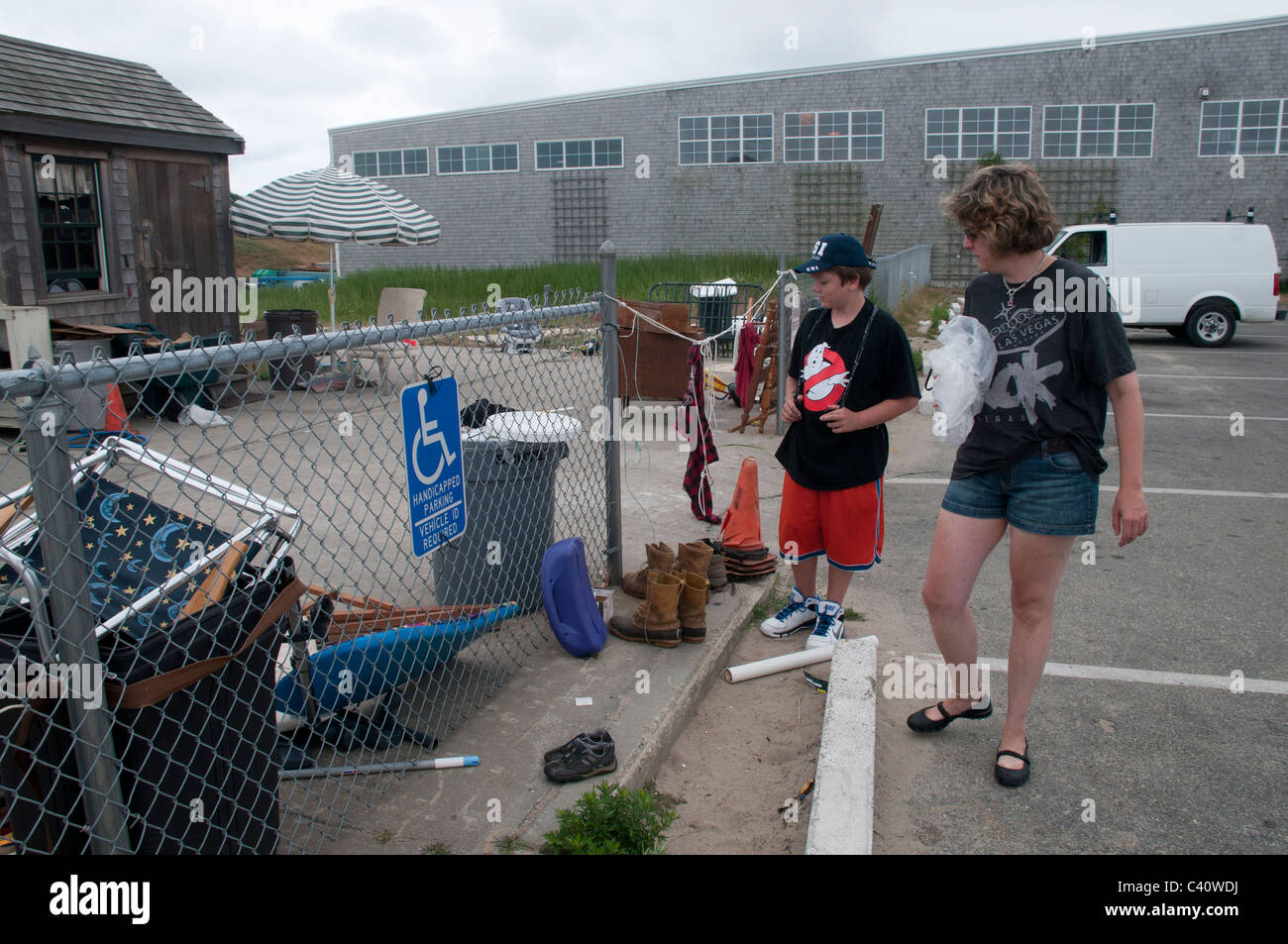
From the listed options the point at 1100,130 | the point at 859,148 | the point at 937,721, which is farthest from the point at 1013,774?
the point at 1100,130

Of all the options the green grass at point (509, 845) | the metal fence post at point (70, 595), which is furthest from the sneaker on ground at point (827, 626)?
the metal fence post at point (70, 595)

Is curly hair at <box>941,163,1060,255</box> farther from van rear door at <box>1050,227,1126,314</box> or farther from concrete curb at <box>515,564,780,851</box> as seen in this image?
van rear door at <box>1050,227,1126,314</box>

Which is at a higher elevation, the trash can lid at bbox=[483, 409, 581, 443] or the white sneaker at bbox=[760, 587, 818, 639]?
the trash can lid at bbox=[483, 409, 581, 443]

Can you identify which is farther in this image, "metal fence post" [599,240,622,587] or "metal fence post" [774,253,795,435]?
"metal fence post" [774,253,795,435]

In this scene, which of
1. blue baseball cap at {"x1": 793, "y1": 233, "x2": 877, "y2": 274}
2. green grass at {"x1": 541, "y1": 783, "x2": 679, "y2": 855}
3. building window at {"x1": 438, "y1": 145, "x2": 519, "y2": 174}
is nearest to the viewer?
green grass at {"x1": 541, "y1": 783, "x2": 679, "y2": 855}

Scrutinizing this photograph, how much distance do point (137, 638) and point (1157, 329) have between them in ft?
68.5

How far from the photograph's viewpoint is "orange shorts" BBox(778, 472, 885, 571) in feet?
13.2

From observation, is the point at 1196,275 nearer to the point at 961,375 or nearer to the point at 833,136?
the point at 833,136

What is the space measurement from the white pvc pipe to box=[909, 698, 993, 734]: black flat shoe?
0.63m

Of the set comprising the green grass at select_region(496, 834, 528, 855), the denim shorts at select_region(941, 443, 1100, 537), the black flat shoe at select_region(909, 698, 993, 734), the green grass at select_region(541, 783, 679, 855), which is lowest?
the black flat shoe at select_region(909, 698, 993, 734)

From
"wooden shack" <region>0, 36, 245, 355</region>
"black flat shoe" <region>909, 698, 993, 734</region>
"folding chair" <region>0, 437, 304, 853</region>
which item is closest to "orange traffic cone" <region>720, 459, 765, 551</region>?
"black flat shoe" <region>909, 698, 993, 734</region>

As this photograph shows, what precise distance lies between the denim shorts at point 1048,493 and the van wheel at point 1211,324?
15522 mm

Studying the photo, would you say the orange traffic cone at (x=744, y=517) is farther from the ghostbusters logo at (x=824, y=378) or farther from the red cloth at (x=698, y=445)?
the ghostbusters logo at (x=824, y=378)

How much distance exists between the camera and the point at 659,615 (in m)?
4.02
